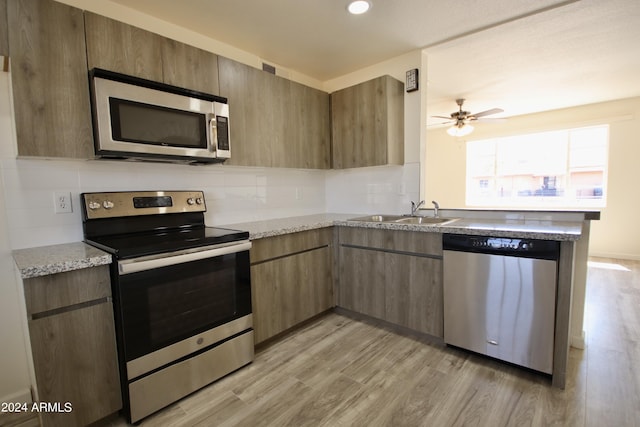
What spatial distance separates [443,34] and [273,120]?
4.97 feet

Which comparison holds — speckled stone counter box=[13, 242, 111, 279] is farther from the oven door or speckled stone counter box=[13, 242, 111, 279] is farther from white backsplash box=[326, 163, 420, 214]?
white backsplash box=[326, 163, 420, 214]

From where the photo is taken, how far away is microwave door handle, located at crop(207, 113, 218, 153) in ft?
6.56

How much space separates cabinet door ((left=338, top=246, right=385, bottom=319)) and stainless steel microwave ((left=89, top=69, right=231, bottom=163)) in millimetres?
1328

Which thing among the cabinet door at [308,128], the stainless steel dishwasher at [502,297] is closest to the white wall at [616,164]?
the cabinet door at [308,128]

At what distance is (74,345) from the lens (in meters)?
1.37

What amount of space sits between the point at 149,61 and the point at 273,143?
3.33 feet

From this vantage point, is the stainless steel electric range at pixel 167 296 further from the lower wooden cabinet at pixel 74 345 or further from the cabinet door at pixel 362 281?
the cabinet door at pixel 362 281

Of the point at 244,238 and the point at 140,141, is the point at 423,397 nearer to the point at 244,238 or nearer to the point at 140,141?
the point at 244,238

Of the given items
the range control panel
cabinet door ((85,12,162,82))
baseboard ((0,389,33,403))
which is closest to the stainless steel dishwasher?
the range control panel

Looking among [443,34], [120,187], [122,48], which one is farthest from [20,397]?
[443,34]

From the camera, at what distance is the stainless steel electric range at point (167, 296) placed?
4.83 feet

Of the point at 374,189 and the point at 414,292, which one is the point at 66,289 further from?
the point at 374,189

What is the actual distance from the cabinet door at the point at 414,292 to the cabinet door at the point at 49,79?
2.11 m

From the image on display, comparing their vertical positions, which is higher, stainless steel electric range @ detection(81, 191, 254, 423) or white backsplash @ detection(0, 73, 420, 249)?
white backsplash @ detection(0, 73, 420, 249)
